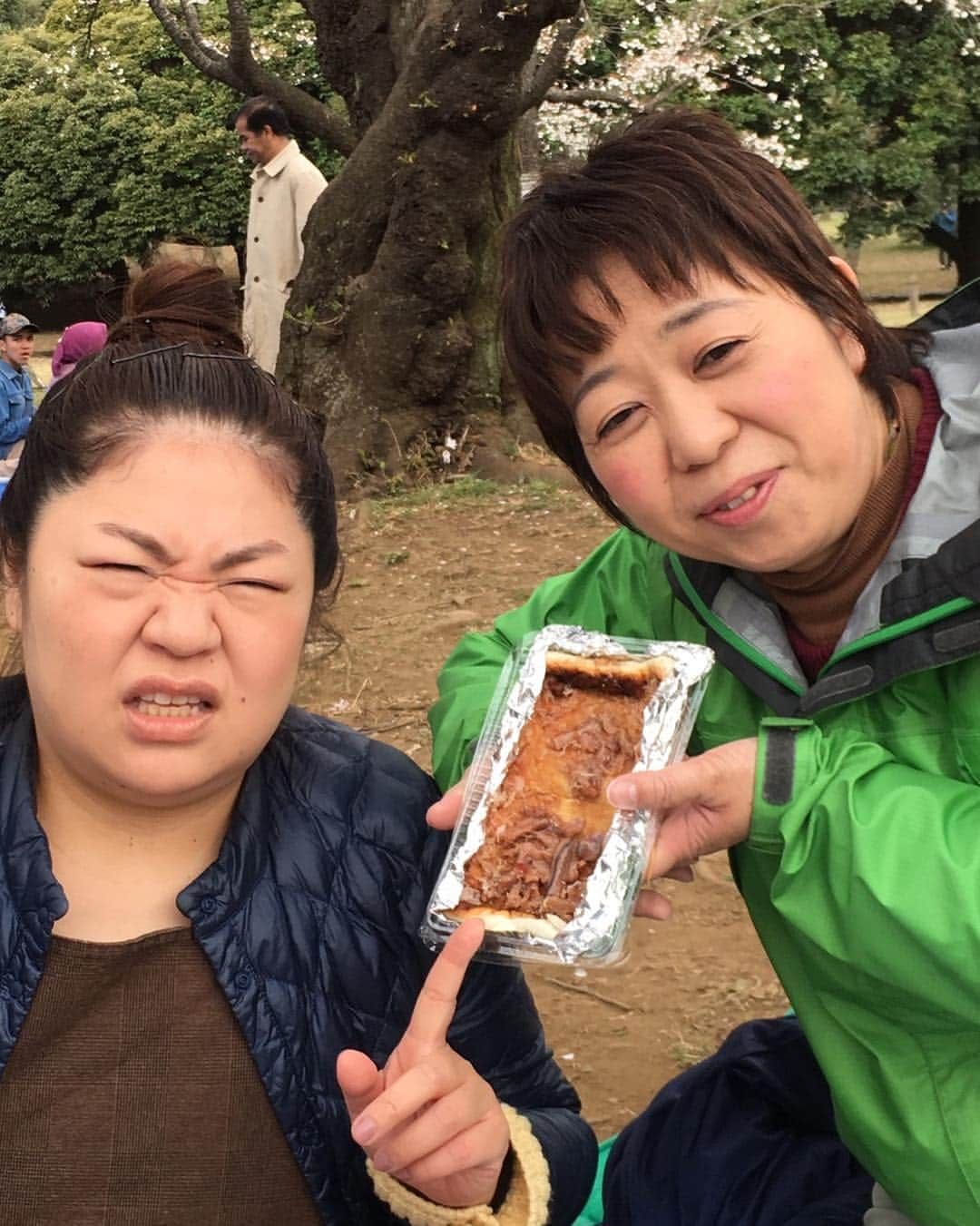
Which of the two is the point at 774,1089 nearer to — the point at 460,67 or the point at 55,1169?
the point at 55,1169

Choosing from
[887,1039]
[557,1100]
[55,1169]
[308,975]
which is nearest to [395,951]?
[308,975]

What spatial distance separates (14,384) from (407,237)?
279 cm

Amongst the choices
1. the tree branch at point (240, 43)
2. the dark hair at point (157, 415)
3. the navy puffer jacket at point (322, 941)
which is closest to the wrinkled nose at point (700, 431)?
the dark hair at point (157, 415)

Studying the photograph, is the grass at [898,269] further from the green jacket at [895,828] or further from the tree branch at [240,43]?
the green jacket at [895,828]

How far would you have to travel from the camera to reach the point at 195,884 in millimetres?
1755

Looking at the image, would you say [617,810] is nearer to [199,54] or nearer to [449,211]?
[449,211]

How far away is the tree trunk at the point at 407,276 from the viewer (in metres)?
7.52

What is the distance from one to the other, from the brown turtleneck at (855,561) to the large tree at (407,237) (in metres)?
5.64

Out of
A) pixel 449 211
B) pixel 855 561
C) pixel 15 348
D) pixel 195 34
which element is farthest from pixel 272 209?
pixel 855 561

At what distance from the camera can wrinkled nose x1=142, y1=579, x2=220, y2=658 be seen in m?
1.64

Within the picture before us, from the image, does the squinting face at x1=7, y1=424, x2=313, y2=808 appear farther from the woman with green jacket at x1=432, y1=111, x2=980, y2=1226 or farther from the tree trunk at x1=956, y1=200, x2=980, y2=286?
the tree trunk at x1=956, y1=200, x2=980, y2=286

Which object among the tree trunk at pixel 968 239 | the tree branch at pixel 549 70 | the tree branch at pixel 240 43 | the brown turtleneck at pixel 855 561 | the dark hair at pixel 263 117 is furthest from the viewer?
the tree trunk at pixel 968 239

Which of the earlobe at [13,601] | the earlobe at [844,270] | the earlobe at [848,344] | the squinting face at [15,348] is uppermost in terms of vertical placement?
the squinting face at [15,348]

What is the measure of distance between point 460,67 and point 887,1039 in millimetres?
6548
